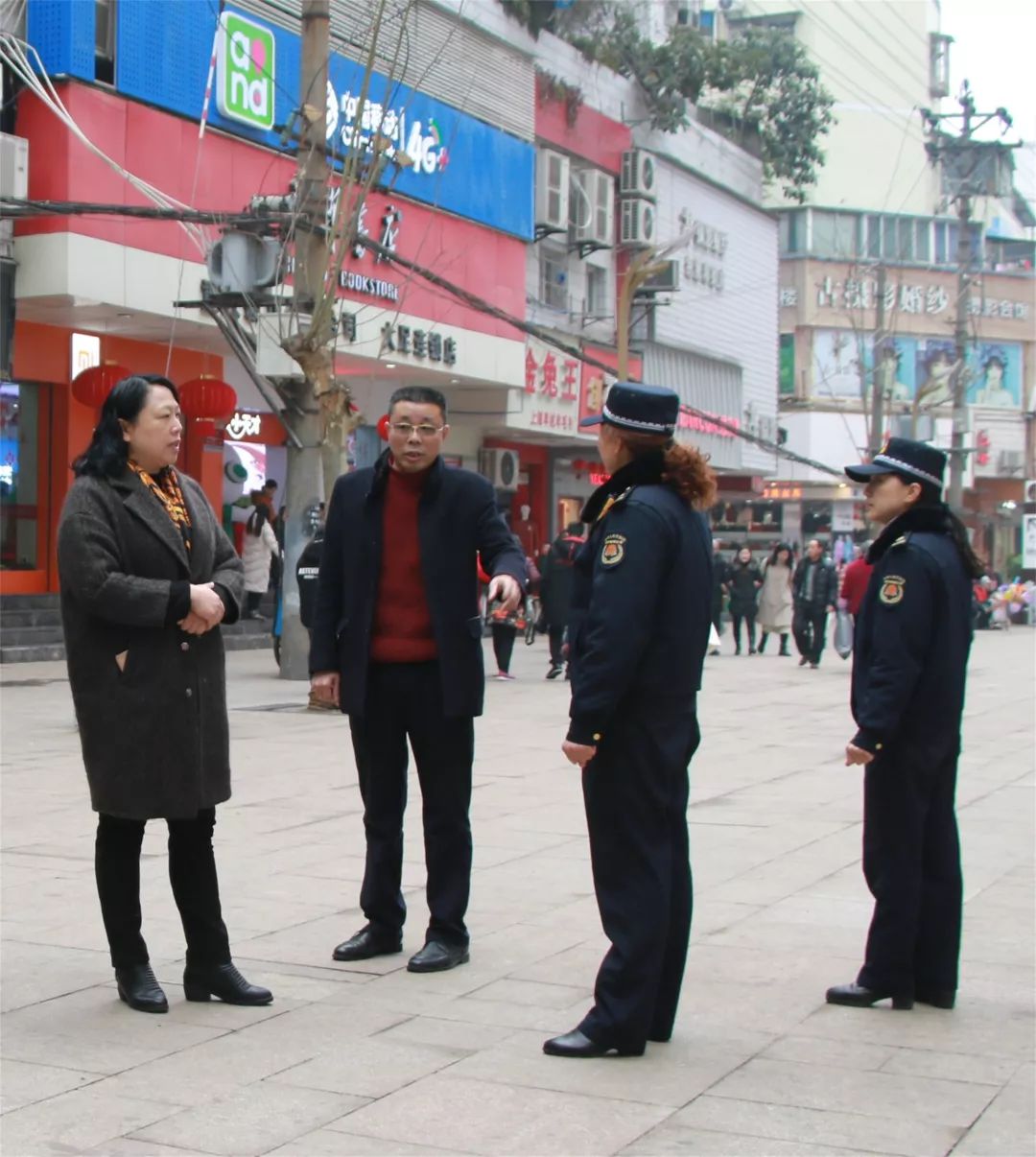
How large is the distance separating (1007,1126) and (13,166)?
15.7 m

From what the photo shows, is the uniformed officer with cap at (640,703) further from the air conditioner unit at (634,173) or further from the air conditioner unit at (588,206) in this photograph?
the air conditioner unit at (634,173)

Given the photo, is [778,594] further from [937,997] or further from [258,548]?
[937,997]

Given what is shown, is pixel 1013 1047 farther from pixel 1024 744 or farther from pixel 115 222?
pixel 115 222

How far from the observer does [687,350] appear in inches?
1366

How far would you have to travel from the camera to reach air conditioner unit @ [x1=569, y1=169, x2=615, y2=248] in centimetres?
3005

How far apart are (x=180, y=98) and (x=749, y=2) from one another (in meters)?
42.6

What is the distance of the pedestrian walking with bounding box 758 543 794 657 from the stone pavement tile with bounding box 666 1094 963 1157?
19852 millimetres

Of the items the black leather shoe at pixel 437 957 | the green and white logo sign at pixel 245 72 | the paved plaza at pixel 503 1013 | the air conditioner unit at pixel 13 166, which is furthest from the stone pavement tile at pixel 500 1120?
the green and white logo sign at pixel 245 72

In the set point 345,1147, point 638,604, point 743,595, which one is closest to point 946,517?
point 638,604

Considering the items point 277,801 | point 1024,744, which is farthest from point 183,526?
point 1024,744

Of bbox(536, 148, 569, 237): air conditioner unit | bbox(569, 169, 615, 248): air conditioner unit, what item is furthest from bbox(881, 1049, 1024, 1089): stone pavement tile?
bbox(569, 169, 615, 248): air conditioner unit

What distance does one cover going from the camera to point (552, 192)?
28359 millimetres

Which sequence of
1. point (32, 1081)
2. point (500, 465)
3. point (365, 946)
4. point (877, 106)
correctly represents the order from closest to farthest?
point (32, 1081), point (365, 946), point (500, 465), point (877, 106)

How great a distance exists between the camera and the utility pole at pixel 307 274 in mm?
14328
